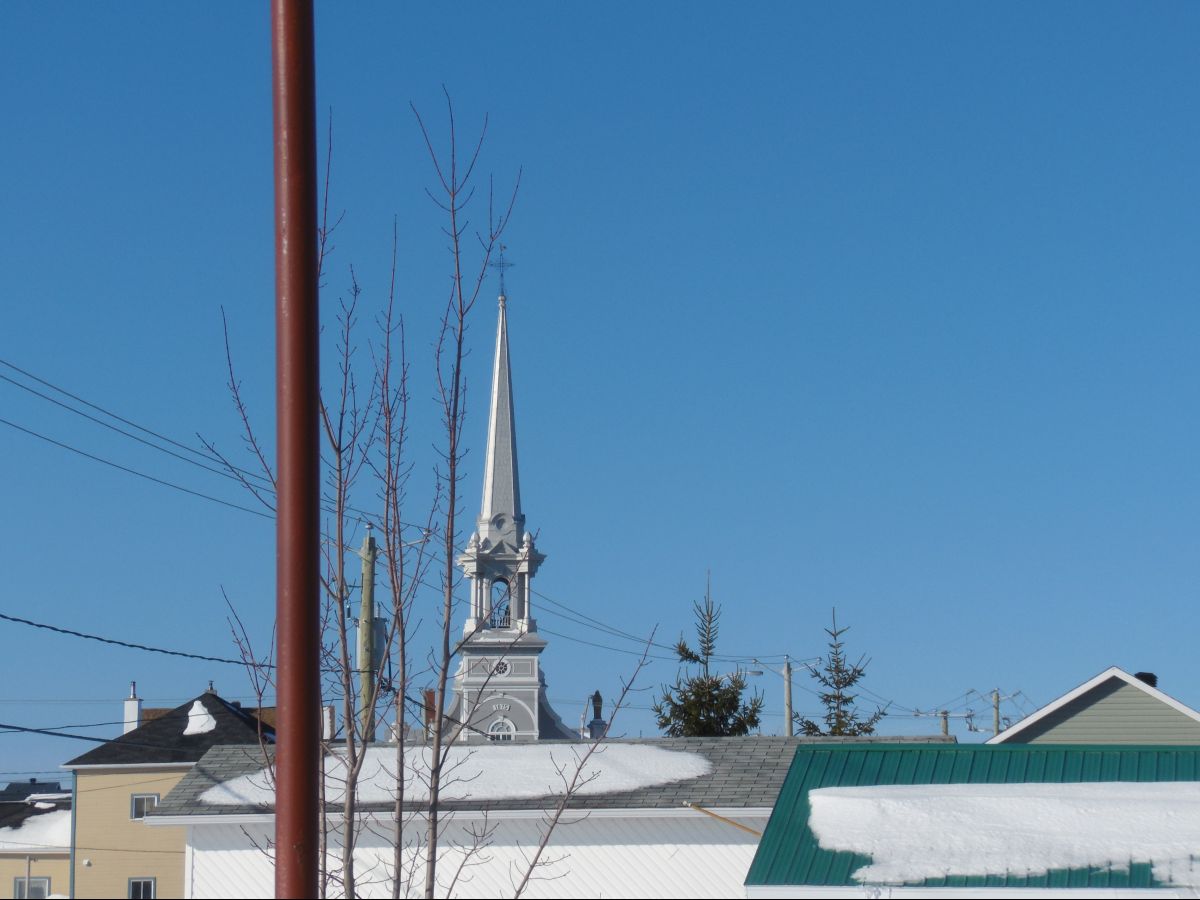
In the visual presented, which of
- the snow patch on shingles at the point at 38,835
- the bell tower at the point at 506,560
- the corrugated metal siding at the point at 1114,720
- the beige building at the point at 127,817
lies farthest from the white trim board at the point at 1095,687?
the bell tower at the point at 506,560

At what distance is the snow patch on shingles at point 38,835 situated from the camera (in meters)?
43.9

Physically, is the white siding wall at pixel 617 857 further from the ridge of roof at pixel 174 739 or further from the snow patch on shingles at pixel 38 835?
the snow patch on shingles at pixel 38 835

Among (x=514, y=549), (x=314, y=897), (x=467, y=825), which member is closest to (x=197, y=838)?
(x=467, y=825)

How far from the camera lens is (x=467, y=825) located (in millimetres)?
21719

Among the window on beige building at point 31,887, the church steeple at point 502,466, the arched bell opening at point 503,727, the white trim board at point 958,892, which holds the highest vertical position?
the church steeple at point 502,466

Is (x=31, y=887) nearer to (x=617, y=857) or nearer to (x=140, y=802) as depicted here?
(x=140, y=802)

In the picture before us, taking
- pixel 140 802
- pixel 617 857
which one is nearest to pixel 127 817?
pixel 140 802

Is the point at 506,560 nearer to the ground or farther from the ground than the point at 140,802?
farther from the ground

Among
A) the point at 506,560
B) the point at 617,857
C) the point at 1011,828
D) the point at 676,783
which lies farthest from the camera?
the point at 506,560

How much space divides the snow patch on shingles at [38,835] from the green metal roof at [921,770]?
31.6m

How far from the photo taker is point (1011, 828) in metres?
15.7

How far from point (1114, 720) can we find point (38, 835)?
31.3 meters

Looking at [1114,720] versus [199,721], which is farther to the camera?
[199,721]

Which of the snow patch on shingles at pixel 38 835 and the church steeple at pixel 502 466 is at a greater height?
the church steeple at pixel 502 466
